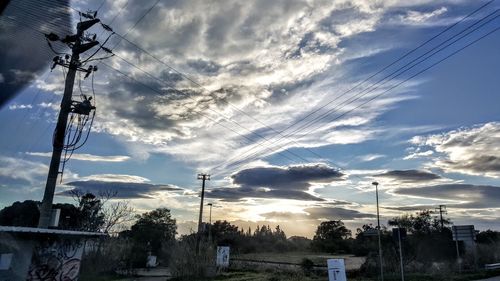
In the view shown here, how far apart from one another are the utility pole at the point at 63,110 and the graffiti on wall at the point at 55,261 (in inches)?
81.0

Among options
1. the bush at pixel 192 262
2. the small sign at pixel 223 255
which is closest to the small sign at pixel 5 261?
the bush at pixel 192 262

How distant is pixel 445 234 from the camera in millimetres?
60406

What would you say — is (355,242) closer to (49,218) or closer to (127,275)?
(127,275)

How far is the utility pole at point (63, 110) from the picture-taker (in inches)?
695

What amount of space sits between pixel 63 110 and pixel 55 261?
6940 mm

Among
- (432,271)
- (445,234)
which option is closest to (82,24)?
(432,271)

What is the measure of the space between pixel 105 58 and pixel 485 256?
175ft

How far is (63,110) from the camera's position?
61.8 ft

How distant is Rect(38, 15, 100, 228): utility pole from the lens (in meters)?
17.6

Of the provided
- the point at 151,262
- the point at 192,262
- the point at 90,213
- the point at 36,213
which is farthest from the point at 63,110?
the point at 151,262

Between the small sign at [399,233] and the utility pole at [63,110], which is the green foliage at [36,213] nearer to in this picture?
the utility pole at [63,110]

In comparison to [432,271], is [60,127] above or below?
above

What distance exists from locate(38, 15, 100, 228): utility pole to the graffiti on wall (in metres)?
2.06

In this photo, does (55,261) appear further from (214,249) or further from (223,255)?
(223,255)
